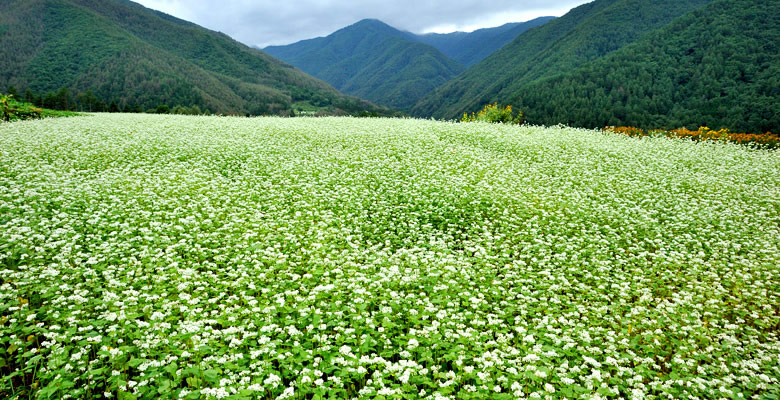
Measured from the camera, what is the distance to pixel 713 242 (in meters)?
10.2

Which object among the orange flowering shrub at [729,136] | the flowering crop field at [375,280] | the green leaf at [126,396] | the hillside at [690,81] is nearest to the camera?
the green leaf at [126,396]

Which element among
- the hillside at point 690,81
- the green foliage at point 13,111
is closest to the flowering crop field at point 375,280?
the green foliage at point 13,111

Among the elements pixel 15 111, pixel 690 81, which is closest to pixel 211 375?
pixel 15 111

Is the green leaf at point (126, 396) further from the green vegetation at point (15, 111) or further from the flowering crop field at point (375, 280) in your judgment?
the green vegetation at point (15, 111)

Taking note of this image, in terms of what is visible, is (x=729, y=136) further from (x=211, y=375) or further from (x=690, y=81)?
(x=690, y=81)

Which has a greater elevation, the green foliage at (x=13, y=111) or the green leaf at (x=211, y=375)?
the green foliage at (x=13, y=111)

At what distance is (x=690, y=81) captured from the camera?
358 ft

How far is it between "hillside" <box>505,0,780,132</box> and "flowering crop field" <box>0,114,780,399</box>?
89062mm

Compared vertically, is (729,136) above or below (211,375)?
below

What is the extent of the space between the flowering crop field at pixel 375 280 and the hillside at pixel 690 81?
89062 millimetres

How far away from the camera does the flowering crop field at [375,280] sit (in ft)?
17.3

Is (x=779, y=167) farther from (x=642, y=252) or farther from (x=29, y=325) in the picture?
(x=29, y=325)

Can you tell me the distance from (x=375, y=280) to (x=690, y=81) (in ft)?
454

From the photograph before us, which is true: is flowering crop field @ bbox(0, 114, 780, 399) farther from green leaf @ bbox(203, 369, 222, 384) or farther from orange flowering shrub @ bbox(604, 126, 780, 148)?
orange flowering shrub @ bbox(604, 126, 780, 148)
